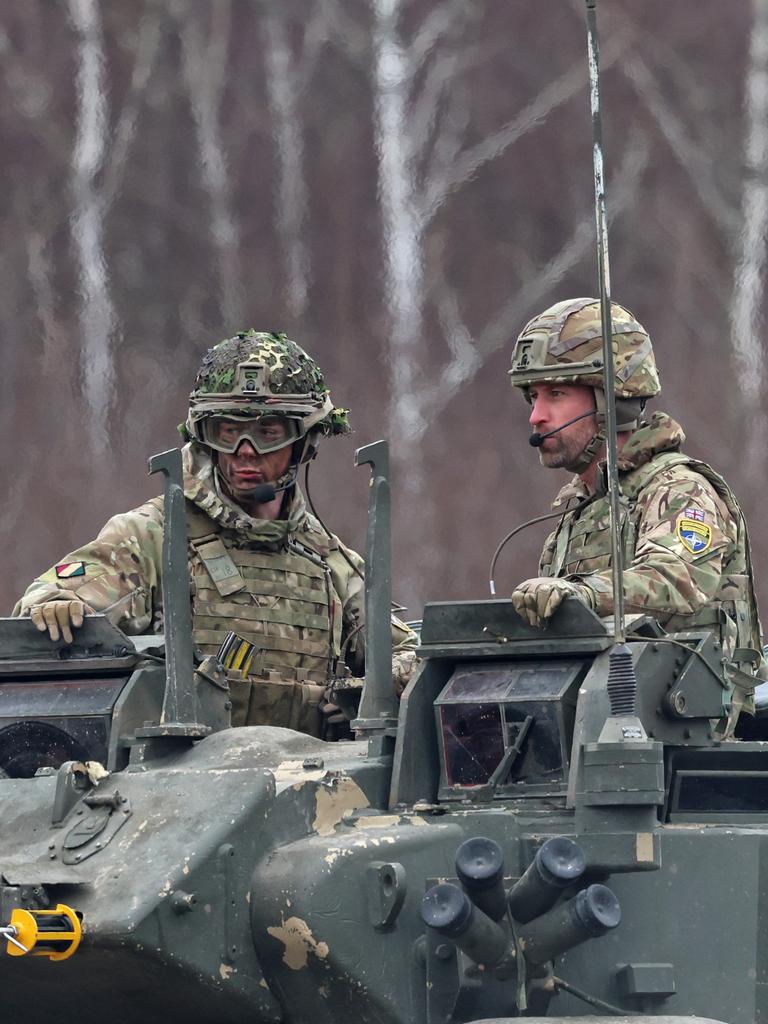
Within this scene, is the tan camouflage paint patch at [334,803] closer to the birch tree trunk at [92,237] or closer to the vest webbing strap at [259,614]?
the vest webbing strap at [259,614]

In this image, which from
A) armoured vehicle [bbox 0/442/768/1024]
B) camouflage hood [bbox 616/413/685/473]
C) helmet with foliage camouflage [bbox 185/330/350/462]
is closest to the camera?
armoured vehicle [bbox 0/442/768/1024]

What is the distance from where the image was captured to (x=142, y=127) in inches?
680

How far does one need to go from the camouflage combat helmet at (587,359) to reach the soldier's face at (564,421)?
0.13ft

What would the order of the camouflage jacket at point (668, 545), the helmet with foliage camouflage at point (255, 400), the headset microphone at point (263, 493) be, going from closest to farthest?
the camouflage jacket at point (668, 545) < the headset microphone at point (263, 493) < the helmet with foliage camouflage at point (255, 400)

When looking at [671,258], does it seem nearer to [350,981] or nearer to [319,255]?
[319,255]

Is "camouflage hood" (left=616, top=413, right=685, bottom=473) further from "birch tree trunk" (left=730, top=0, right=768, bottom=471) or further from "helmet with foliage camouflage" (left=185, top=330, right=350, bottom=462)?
"birch tree trunk" (left=730, top=0, right=768, bottom=471)

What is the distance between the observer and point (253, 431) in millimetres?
10664

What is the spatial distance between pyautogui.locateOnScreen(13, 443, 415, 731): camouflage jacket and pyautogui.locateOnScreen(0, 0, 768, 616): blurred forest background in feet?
20.0

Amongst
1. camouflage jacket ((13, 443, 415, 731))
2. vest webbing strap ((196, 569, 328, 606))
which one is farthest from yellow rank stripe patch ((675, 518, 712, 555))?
vest webbing strap ((196, 569, 328, 606))

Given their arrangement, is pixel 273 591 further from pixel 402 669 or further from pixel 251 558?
pixel 402 669

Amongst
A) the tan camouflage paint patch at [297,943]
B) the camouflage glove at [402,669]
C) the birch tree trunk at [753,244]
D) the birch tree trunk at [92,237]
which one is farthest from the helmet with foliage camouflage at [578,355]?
the birch tree trunk at [92,237]

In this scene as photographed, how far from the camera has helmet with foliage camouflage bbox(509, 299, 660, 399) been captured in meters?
10.5

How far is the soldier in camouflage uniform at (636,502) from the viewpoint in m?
9.57

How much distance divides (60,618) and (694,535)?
264 cm
